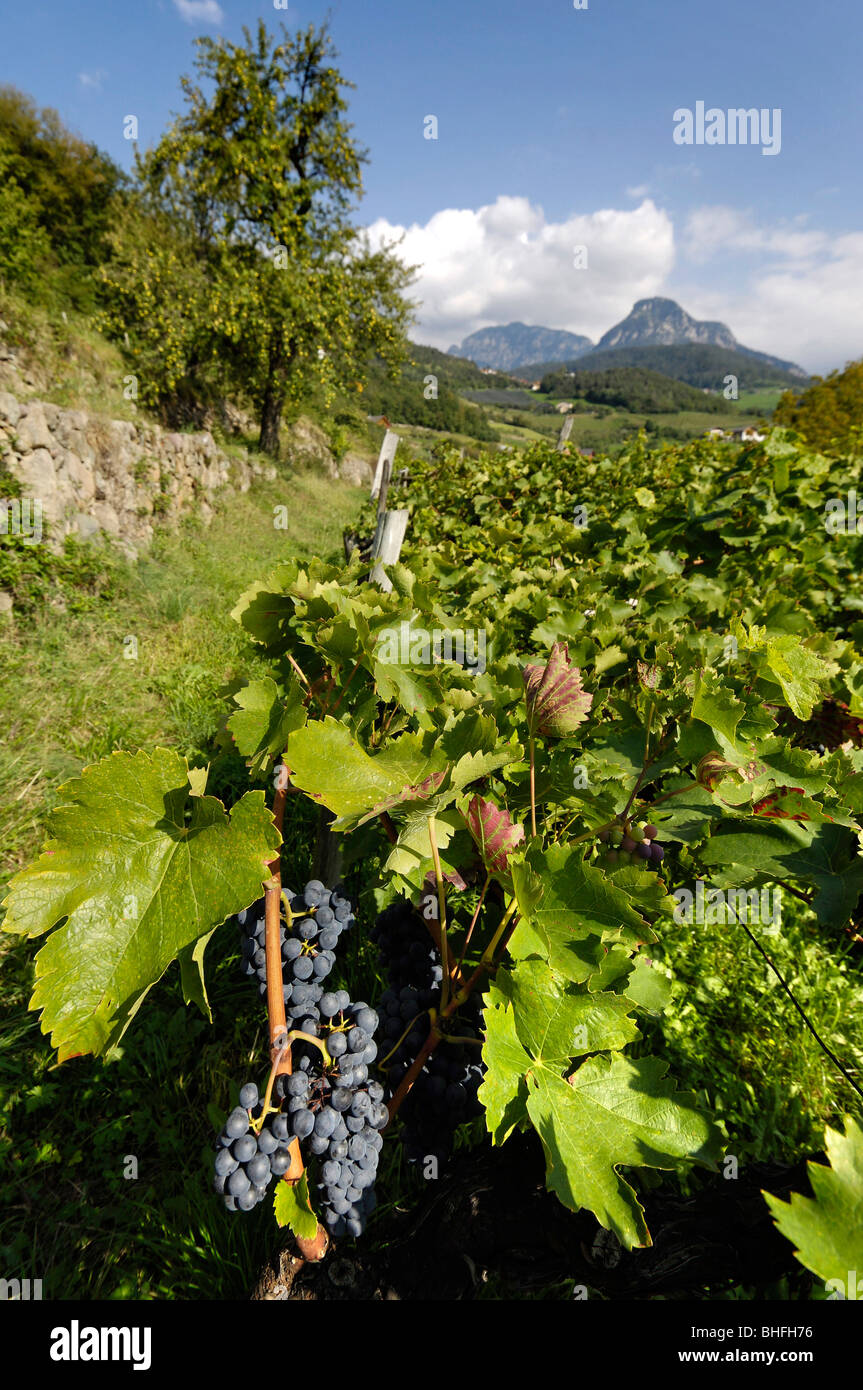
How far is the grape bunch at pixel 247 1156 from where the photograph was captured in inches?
38.9

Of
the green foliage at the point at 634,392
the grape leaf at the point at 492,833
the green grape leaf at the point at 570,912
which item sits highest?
the green foliage at the point at 634,392

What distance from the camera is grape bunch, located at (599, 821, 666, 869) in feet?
3.75

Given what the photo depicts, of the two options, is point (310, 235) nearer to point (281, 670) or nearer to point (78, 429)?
point (78, 429)

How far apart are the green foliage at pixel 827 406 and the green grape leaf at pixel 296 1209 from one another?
18420mm

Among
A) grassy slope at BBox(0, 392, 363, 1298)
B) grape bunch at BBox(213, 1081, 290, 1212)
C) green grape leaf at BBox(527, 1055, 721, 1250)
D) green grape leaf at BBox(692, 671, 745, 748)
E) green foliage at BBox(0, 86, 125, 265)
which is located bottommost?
grassy slope at BBox(0, 392, 363, 1298)

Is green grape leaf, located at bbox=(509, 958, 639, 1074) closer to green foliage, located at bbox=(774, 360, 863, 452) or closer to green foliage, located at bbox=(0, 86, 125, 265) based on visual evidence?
green foliage, located at bbox=(774, 360, 863, 452)

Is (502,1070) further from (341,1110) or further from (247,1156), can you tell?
(247,1156)

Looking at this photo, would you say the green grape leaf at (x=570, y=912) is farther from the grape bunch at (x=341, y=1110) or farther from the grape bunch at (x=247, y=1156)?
the grape bunch at (x=247, y=1156)

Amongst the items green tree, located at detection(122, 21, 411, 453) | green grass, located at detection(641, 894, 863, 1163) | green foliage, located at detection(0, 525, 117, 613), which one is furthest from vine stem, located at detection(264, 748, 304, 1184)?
green tree, located at detection(122, 21, 411, 453)

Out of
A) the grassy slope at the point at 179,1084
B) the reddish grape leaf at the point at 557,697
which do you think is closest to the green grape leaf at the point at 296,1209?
the grassy slope at the point at 179,1084

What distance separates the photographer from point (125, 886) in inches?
36.2

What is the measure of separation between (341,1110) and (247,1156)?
0.16 metres

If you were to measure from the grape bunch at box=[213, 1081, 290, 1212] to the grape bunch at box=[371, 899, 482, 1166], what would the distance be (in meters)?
0.28

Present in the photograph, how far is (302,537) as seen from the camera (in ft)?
39.3
